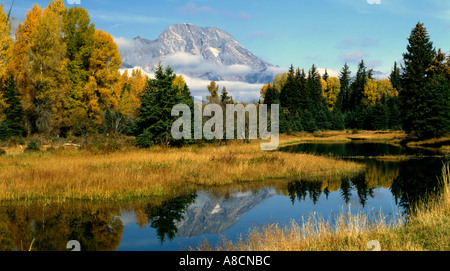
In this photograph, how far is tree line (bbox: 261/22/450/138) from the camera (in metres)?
44.0

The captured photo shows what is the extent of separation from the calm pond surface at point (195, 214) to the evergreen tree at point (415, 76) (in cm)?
2984

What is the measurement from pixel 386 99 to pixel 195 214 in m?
78.7

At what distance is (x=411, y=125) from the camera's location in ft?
156

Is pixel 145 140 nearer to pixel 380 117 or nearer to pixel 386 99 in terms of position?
pixel 380 117

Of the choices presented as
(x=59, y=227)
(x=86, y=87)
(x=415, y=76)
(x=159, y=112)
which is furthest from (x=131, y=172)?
(x=415, y=76)

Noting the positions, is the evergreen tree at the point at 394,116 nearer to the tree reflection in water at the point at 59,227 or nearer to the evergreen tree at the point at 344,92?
the evergreen tree at the point at 344,92

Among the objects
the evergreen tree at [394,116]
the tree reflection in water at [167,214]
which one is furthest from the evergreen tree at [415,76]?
the tree reflection in water at [167,214]

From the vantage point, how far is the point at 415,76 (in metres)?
50.8

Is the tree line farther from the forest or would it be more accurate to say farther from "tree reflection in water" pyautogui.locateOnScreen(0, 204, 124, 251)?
"tree reflection in water" pyautogui.locateOnScreen(0, 204, 124, 251)

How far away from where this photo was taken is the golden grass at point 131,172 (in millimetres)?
14641

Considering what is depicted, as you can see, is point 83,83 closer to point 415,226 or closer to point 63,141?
point 63,141

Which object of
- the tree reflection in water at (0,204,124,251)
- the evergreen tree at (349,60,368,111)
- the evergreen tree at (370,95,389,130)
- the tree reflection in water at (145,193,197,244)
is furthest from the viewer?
the evergreen tree at (349,60,368,111)

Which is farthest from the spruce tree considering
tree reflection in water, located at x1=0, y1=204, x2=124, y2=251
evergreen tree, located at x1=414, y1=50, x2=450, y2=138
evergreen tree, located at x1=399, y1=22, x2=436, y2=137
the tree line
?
tree reflection in water, located at x1=0, y1=204, x2=124, y2=251

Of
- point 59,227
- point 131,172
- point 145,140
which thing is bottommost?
point 59,227
